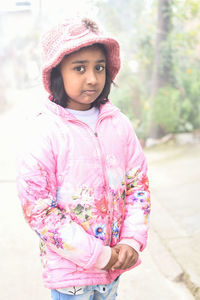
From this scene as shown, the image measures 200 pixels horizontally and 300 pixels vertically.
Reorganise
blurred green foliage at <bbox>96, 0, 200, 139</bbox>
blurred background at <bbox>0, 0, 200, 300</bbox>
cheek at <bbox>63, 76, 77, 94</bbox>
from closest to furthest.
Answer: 1. cheek at <bbox>63, 76, 77, 94</bbox>
2. blurred background at <bbox>0, 0, 200, 300</bbox>
3. blurred green foliage at <bbox>96, 0, 200, 139</bbox>

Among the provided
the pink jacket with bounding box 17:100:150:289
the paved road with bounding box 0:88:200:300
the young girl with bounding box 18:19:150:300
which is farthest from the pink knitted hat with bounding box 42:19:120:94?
the paved road with bounding box 0:88:200:300

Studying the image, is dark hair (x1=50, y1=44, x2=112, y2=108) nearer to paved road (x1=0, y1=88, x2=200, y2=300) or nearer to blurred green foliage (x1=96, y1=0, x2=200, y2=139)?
paved road (x1=0, y1=88, x2=200, y2=300)

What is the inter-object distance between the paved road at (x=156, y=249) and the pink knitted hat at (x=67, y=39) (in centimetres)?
150

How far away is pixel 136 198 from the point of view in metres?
1.48

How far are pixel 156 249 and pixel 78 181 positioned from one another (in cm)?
158

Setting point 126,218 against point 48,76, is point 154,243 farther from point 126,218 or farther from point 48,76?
point 48,76

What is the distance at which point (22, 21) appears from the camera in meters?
5.69

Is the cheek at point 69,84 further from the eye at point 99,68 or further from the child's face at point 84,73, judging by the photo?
the eye at point 99,68

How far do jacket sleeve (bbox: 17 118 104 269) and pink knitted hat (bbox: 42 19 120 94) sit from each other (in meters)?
0.32

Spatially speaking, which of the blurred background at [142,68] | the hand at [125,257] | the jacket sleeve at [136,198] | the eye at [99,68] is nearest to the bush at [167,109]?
the blurred background at [142,68]

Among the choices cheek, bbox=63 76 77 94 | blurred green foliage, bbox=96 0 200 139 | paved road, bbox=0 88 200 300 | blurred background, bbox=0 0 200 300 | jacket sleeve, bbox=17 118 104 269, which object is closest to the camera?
jacket sleeve, bbox=17 118 104 269

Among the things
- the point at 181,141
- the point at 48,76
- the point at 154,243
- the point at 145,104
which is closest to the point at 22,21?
the point at 145,104

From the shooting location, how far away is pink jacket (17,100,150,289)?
1.27 meters

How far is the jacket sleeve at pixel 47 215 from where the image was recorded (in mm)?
1259
